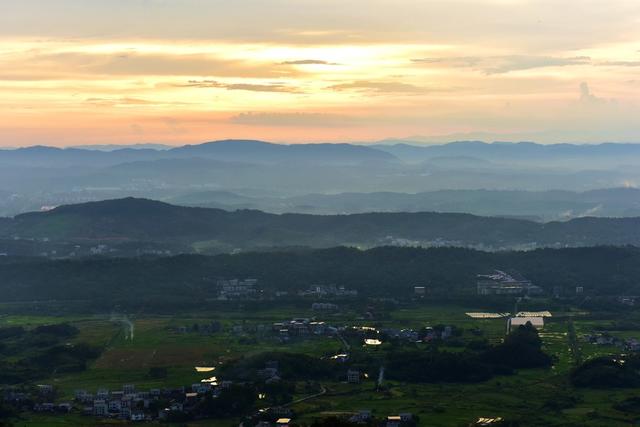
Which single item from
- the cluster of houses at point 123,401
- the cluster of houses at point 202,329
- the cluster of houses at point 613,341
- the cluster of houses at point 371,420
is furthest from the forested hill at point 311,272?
the cluster of houses at point 371,420

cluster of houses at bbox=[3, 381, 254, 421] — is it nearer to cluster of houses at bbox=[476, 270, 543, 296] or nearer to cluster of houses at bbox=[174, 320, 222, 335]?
cluster of houses at bbox=[174, 320, 222, 335]

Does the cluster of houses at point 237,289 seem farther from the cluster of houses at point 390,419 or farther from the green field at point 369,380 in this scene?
the cluster of houses at point 390,419

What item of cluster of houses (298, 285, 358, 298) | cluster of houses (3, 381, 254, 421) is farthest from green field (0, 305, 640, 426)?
cluster of houses (298, 285, 358, 298)

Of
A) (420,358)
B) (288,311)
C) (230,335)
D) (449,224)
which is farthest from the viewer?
(449,224)

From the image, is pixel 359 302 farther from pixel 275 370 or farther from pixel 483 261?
pixel 275 370

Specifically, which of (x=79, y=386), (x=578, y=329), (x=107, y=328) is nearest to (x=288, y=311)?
(x=107, y=328)

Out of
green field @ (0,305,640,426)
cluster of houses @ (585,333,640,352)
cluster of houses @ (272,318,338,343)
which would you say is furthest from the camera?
cluster of houses @ (272,318,338,343)
